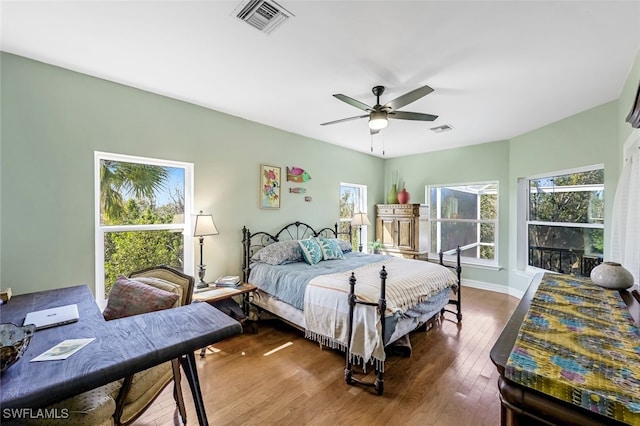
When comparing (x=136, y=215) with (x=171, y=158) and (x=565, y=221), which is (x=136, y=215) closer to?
(x=171, y=158)

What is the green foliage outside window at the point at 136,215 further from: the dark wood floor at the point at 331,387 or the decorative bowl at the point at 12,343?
the decorative bowl at the point at 12,343

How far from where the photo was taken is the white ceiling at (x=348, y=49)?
5.67 ft

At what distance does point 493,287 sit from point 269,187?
14.5 ft

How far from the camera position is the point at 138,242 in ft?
9.65

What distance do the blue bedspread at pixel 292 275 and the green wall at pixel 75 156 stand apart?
18.9 inches

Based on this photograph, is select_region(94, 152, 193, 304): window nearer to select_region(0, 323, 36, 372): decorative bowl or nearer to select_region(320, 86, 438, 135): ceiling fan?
select_region(0, 323, 36, 372): decorative bowl

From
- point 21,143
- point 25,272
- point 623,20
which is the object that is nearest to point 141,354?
point 25,272

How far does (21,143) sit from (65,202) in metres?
0.55

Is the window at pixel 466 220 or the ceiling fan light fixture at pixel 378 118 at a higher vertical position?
the ceiling fan light fixture at pixel 378 118

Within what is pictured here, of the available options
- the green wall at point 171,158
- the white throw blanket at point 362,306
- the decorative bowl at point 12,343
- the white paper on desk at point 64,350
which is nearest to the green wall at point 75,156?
the green wall at point 171,158

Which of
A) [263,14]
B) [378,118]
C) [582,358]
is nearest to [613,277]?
[582,358]

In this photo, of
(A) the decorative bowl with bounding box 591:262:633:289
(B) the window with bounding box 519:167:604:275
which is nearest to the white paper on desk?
(A) the decorative bowl with bounding box 591:262:633:289

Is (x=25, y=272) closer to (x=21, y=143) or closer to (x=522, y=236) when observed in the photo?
(x=21, y=143)

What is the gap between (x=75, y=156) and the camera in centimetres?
250
